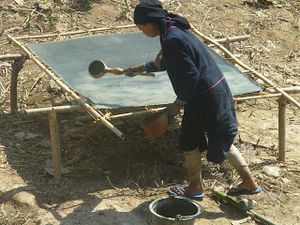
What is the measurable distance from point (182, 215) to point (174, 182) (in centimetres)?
77

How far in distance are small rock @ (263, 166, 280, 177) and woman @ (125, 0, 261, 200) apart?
58 cm

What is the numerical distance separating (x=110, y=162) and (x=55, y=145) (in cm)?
58

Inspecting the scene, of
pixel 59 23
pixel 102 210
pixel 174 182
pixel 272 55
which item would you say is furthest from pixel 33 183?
pixel 272 55

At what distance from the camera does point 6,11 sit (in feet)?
26.5

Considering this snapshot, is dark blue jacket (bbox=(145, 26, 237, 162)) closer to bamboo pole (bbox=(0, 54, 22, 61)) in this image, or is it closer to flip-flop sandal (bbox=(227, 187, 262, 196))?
flip-flop sandal (bbox=(227, 187, 262, 196))

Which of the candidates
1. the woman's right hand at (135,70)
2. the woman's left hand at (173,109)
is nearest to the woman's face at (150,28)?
the woman's left hand at (173,109)

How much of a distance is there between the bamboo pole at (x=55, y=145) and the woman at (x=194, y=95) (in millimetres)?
888

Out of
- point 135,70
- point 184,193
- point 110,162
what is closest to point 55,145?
point 110,162

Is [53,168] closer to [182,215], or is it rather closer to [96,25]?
[182,215]

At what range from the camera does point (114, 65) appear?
5.97 metres

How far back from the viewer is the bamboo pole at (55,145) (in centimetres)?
486

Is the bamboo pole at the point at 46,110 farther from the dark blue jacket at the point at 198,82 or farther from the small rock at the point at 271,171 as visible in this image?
the small rock at the point at 271,171

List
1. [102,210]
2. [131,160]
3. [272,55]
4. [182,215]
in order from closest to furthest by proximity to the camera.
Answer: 1. [182,215]
2. [102,210]
3. [131,160]
4. [272,55]

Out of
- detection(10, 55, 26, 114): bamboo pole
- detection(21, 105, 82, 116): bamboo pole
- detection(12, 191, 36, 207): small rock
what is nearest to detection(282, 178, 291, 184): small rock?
detection(21, 105, 82, 116): bamboo pole
